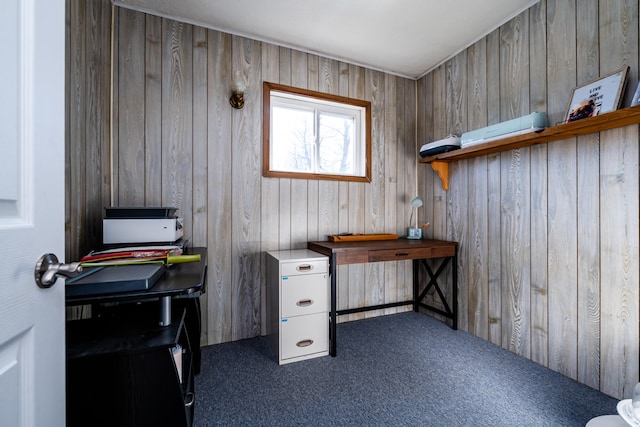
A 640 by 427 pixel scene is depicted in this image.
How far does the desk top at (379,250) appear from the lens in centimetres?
200

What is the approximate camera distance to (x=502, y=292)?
2.09m

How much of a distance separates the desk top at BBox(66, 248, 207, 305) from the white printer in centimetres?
49

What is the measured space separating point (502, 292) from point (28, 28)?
2634mm

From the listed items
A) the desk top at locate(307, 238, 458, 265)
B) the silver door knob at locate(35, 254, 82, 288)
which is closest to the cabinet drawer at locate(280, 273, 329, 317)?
the desk top at locate(307, 238, 458, 265)

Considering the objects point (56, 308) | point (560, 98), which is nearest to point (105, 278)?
point (56, 308)

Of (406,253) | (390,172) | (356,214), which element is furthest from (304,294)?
(390,172)

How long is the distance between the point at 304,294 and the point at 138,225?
3.58 ft

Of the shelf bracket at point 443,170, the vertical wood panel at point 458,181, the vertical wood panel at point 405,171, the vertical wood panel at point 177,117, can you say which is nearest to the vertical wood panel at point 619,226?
the vertical wood panel at point 458,181

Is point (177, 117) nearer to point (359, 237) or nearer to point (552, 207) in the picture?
point (359, 237)

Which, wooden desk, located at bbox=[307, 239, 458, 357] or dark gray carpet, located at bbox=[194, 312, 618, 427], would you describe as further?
wooden desk, located at bbox=[307, 239, 458, 357]

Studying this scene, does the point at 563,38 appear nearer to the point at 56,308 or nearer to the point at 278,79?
the point at 278,79

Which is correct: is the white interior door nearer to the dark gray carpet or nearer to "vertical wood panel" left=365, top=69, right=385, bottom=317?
the dark gray carpet

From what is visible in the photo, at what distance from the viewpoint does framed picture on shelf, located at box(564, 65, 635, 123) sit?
4.70 feet

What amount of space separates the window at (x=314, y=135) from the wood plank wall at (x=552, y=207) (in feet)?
2.74
